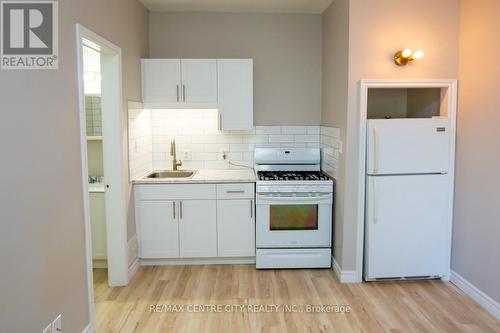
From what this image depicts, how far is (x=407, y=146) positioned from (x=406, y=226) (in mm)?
751

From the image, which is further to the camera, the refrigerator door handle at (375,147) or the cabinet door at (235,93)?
the cabinet door at (235,93)

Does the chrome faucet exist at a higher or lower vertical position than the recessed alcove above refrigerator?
lower

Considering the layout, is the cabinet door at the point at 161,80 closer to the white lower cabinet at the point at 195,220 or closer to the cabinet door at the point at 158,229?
the white lower cabinet at the point at 195,220

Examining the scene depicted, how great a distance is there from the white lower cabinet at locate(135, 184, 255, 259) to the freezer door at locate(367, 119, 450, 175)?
1.29 metres

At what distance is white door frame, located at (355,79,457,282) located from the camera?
11.4 ft

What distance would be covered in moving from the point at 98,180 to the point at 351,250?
2.77 metres

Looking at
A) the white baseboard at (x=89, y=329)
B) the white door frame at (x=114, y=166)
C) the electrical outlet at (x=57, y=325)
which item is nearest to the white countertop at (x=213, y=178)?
the white door frame at (x=114, y=166)

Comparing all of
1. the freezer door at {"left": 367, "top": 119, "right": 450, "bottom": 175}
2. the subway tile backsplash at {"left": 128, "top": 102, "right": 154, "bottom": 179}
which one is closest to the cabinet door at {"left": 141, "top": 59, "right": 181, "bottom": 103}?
the subway tile backsplash at {"left": 128, "top": 102, "right": 154, "bottom": 179}

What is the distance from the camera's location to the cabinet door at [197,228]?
3.98 m

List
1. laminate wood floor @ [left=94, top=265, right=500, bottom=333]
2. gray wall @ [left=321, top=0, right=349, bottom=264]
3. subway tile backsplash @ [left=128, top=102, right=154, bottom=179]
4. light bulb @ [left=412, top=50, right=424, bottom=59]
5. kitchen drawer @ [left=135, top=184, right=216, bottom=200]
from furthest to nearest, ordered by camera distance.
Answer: kitchen drawer @ [left=135, top=184, right=216, bottom=200] → subway tile backsplash @ [left=128, top=102, right=154, bottom=179] → gray wall @ [left=321, top=0, right=349, bottom=264] → light bulb @ [left=412, top=50, right=424, bottom=59] → laminate wood floor @ [left=94, top=265, right=500, bottom=333]

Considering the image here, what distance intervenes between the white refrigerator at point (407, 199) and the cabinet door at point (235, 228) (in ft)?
3.85

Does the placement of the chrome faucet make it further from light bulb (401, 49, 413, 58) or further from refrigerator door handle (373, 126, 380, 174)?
light bulb (401, 49, 413, 58)

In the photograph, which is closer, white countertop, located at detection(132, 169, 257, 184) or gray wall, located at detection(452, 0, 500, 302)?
gray wall, located at detection(452, 0, 500, 302)

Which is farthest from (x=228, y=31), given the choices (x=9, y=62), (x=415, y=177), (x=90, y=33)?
(x=9, y=62)
